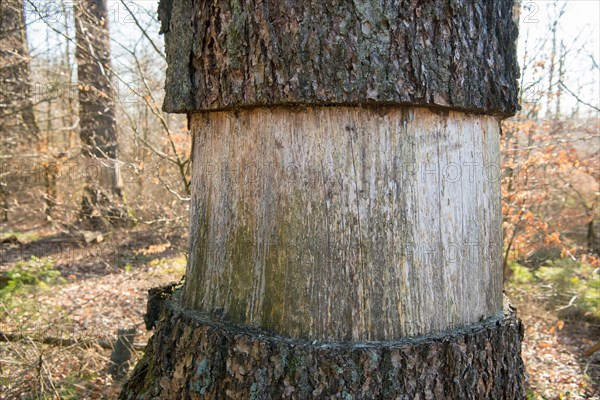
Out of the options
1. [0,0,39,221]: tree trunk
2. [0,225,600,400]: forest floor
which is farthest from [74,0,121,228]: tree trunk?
[0,0,39,221]: tree trunk

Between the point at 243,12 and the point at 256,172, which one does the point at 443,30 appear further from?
the point at 256,172

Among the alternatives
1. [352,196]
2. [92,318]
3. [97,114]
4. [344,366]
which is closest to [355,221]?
[352,196]

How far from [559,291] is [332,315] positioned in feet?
22.7

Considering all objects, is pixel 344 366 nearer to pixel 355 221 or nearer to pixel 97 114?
pixel 355 221

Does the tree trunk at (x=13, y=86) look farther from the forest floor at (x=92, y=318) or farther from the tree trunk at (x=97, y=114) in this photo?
the forest floor at (x=92, y=318)

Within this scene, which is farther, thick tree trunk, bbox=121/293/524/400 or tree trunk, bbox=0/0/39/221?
tree trunk, bbox=0/0/39/221

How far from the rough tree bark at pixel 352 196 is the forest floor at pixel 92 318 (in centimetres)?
251

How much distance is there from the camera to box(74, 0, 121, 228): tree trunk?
19.7 feet

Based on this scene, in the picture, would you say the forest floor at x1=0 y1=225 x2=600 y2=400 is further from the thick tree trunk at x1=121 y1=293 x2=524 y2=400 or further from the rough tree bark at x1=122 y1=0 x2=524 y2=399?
the rough tree bark at x1=122 y1=0 x2=524 y2=399

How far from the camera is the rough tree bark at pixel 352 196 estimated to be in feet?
4.76

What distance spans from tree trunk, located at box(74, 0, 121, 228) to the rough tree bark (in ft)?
15.1

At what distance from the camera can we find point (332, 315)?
1.52m

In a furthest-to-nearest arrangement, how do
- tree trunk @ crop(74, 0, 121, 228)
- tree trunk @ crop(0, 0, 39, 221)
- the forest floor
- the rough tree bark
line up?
tree trunk @ crop(0, 0, 39, 221)
tree trunk @ crop(74, 0, 121, 228)
the forest floor
the rough tree bark

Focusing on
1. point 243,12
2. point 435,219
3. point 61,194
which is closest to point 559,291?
point 435,219
